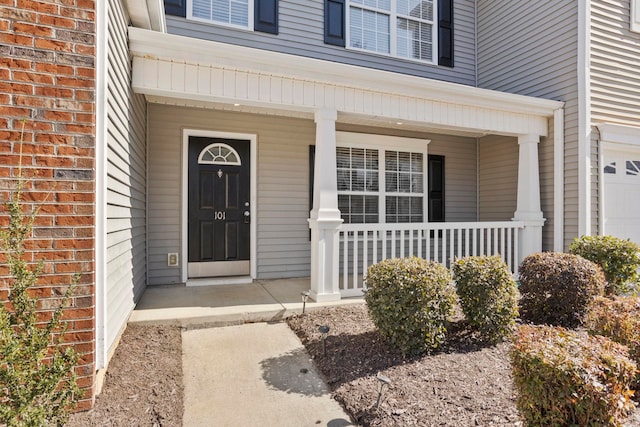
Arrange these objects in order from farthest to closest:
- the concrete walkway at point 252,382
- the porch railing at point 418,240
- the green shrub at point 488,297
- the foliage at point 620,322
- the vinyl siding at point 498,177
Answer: the vinyl siding at point 498,177, the porch railing at point 418,240, the green shrub at point 488,297, the foliage at point 620,322, the concrete walkway at point 252,382

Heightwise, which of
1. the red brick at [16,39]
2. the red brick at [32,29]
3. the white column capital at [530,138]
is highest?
the white column capital at [530,138]

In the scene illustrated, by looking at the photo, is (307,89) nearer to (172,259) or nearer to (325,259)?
(325,259)

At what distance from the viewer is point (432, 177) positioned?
6.79 m

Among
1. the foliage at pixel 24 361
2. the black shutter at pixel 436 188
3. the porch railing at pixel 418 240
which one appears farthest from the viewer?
the black shutter at pixel 436 188

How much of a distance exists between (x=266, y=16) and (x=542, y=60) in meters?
4.39

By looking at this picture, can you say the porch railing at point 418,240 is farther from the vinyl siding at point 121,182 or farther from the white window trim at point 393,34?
the white window trim at point 393,34

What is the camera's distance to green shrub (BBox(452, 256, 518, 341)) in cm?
313

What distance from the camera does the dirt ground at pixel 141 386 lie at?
2.20m

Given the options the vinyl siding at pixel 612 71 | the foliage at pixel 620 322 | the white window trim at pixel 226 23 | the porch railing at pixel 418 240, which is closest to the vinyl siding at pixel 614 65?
the vinyl siding at pixel 612 71

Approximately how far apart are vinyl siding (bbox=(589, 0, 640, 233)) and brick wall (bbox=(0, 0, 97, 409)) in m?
6.31

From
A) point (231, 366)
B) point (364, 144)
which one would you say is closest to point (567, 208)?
point (364, 144)

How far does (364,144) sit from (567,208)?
10.4 feet

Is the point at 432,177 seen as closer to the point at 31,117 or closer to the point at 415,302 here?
the point at 415,302

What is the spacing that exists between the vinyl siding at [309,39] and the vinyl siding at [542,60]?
0.48 metres
